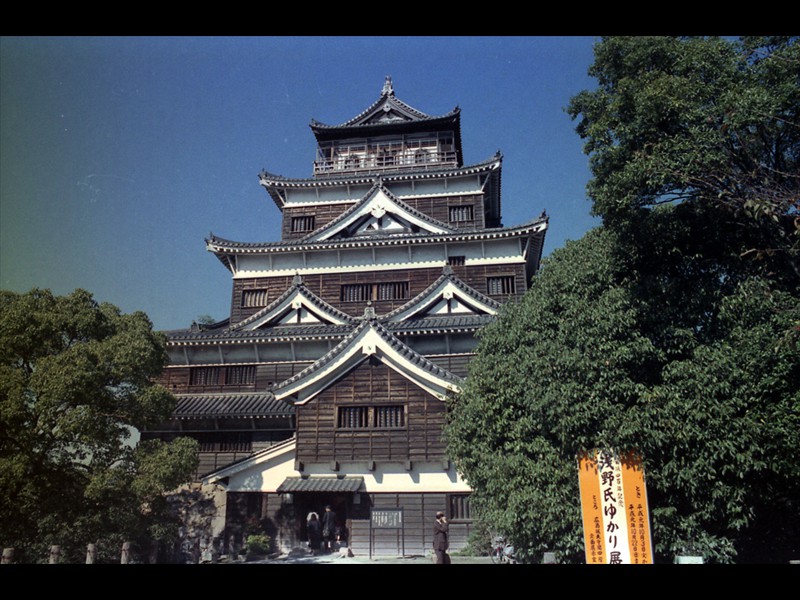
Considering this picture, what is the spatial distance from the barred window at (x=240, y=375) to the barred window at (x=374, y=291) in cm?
443

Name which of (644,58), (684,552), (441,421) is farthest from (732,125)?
(441,421)

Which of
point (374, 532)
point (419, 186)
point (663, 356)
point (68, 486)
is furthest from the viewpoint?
point (419, 186)

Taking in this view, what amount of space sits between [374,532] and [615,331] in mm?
8472

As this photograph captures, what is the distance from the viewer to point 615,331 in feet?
28.3

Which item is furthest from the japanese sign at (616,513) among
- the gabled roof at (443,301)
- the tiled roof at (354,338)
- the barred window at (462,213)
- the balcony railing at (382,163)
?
the balcony railing at (382,163)

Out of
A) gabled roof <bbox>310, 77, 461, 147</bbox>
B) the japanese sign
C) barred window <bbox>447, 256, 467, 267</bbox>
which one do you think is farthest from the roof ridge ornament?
the japanese sign

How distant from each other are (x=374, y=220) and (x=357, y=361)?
9.60 meters

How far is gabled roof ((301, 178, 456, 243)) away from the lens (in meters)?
22.7

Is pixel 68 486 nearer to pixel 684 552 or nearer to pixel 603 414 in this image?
pixel 603 414

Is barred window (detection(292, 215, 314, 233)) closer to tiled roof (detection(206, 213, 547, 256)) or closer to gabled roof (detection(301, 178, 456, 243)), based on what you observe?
gabled roof (detection(301, 178, 456, 243))

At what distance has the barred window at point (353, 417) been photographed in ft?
47.8

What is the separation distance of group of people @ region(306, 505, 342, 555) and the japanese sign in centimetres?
781
